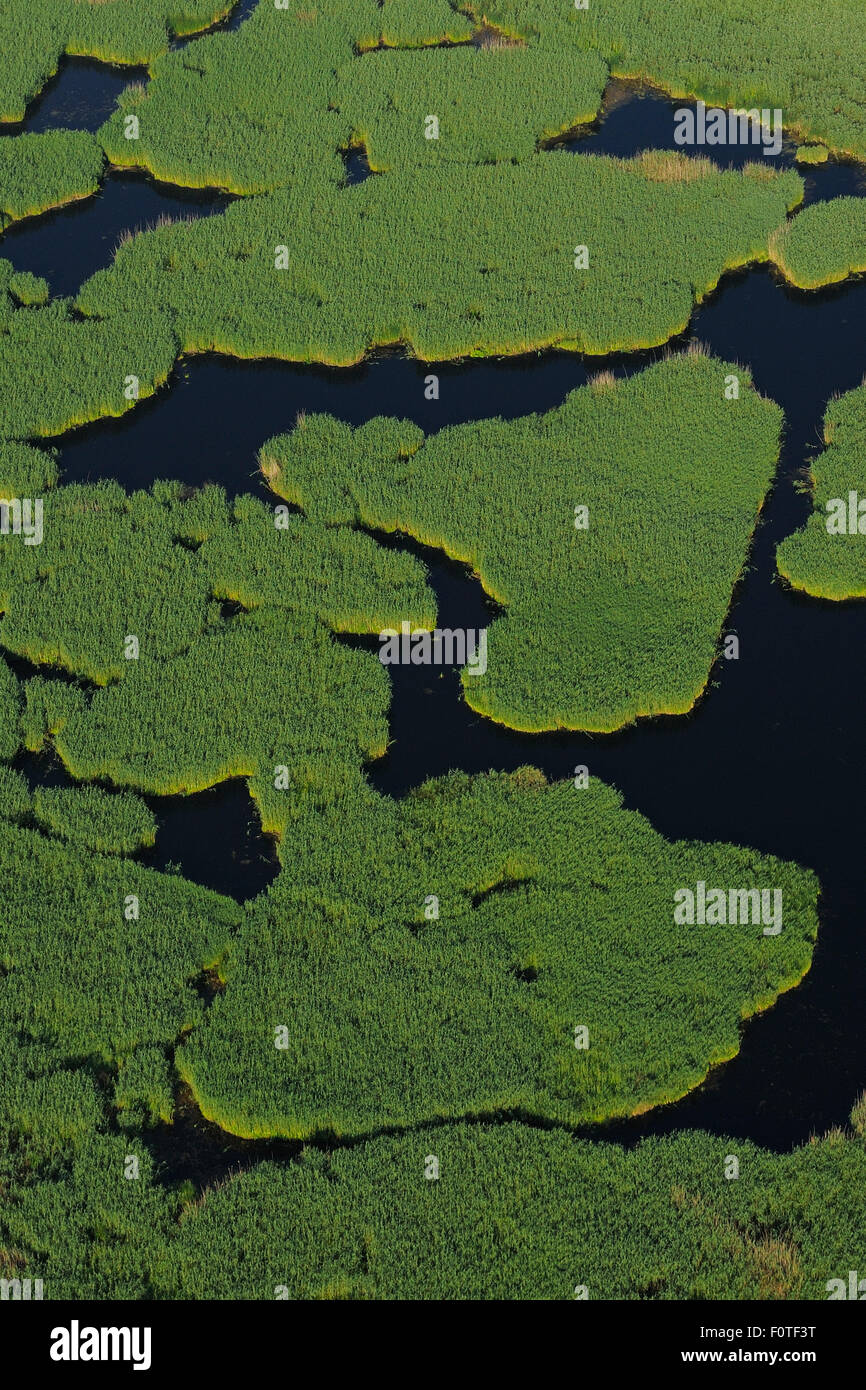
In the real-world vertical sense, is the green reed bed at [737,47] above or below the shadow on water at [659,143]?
above

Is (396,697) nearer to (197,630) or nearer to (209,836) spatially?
(197,630)

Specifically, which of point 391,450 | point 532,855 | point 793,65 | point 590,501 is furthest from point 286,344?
point 793,65

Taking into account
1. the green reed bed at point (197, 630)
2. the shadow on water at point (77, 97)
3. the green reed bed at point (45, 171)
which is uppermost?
the shadow on water at point (77, 97)

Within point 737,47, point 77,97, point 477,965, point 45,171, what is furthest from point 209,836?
point 737,47

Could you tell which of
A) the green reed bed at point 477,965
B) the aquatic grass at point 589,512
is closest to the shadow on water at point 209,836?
the green reed bed at point 477,965

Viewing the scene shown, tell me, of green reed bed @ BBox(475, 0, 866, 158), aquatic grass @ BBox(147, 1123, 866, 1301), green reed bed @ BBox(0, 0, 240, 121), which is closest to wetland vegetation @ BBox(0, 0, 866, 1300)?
aquatic grass @ BBox(147, 1123, 866, 1301)

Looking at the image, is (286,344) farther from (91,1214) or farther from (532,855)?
(91,1214)

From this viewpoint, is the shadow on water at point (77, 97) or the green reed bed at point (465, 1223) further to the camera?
the shadow on water at point (77, 97)

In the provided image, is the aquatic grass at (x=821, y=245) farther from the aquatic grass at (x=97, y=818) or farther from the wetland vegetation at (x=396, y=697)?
the aquatic grass at (x=97, y=818)
